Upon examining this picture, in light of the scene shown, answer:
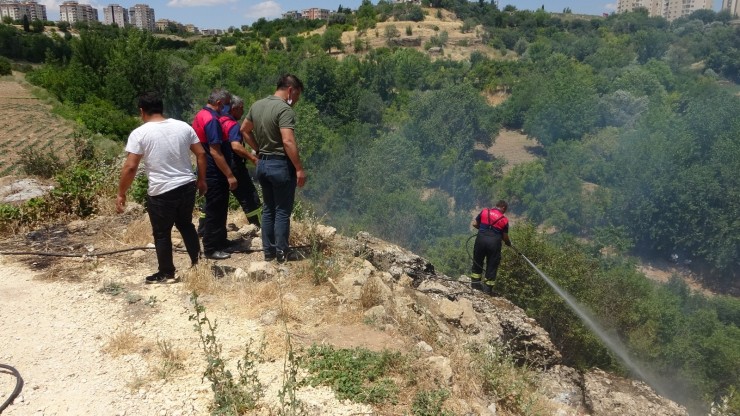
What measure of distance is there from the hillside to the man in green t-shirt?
0.34m

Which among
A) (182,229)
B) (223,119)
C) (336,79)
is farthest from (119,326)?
(336,79)

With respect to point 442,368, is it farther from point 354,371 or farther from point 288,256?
point 288,256

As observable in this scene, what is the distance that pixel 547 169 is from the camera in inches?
1314

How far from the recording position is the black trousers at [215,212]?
4.73m

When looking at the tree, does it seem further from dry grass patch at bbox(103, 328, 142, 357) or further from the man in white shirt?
dry grass patch at bbox(103, 328, 142, 357)

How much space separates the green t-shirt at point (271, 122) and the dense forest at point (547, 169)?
20.2ft

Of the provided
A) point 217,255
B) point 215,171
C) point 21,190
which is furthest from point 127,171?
point 21,190

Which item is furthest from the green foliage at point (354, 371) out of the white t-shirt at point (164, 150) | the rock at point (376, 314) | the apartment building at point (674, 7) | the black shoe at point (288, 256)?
the apartment building at point (674, 7)

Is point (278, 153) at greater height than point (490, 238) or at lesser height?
greater

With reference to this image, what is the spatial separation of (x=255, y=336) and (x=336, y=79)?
36.9m

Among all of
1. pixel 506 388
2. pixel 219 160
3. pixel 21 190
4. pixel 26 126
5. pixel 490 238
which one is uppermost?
pixel 219 160

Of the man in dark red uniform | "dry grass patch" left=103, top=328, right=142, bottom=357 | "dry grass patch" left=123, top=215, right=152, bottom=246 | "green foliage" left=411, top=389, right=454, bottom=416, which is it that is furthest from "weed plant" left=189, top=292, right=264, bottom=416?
"dry grass patch" left=123, top=215, right=152, bottom=246

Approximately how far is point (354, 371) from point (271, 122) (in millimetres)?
2131

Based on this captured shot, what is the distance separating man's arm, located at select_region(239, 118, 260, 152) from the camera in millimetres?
4535
